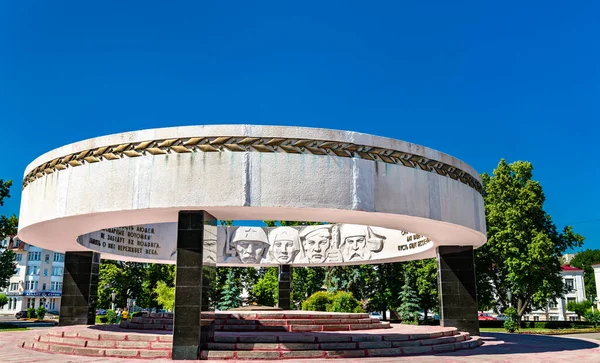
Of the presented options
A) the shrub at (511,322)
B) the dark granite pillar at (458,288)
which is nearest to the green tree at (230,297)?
the shrub at (511,322)

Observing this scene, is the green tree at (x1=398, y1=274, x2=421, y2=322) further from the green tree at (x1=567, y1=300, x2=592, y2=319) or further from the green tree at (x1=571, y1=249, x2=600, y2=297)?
the green tree at (x1=571, y1=249, x2=600, y2=297)

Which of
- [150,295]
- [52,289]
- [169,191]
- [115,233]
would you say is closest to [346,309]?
[115,233]

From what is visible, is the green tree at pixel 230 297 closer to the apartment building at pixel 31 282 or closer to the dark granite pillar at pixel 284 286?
the dark granite pillar at pixel 284 286

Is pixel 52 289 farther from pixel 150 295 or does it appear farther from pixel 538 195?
pixel 538 195

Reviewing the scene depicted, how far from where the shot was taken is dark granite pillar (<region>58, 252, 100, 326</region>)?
1967cm

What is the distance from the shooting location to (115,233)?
67.5 ft

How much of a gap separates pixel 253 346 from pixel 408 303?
1037 inches

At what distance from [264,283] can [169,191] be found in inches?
1214

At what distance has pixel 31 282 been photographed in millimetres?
68062

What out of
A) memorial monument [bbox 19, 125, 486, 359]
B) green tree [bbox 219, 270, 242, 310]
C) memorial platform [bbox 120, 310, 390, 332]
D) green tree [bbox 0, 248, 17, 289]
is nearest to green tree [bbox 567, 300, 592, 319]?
green tree [bbox 219, 270, 242, 310]

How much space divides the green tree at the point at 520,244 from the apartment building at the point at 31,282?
5512cm

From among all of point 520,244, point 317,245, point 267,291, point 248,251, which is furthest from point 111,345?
point 520,244

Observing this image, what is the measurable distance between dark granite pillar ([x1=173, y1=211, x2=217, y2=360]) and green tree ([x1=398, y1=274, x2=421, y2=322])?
26084 millimetres

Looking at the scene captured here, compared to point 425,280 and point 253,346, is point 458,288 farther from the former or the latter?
point 425,280
